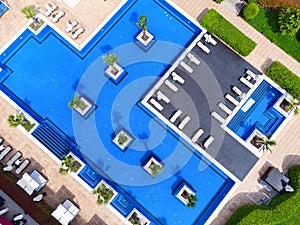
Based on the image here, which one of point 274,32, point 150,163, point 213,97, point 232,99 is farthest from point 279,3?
point 150,163

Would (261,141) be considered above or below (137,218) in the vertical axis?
above

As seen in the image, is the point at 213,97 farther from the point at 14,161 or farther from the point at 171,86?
the point at 14,161

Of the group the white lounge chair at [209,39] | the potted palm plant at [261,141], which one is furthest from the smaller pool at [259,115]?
→ the white lounge chair at [209,39]

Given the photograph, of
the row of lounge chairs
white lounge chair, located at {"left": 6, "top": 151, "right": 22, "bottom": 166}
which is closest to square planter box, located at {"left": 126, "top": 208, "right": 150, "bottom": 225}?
the row of lounge chairs

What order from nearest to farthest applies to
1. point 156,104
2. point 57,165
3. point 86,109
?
point 57,165, point 86,109, point 156,104

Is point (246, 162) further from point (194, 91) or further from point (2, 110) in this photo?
point (2, 110)

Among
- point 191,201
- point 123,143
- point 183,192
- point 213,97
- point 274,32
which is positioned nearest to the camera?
point 191,201

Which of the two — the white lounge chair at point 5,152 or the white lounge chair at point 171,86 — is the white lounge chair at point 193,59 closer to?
the white lounge chair at point 171,86
